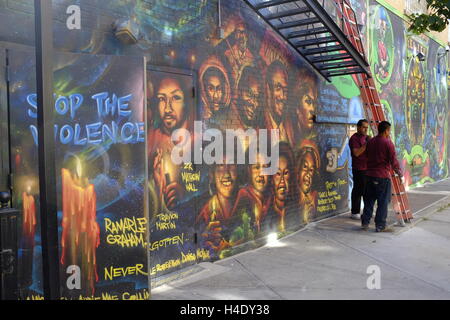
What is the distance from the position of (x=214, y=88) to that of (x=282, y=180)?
7.62ft

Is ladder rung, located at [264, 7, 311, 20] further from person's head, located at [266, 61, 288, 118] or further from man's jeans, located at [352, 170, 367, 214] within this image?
man's jeans, located at [352, 170, 367, 214]

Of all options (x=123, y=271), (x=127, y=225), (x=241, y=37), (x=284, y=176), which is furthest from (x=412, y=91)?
(x=123, y=271)

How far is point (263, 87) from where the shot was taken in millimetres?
6789

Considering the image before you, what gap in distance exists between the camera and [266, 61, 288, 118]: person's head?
696cm

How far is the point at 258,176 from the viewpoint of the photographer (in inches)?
263

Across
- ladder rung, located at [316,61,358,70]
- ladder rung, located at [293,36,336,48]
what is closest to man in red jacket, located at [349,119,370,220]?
ladder rung, located at [316,61,358,70]

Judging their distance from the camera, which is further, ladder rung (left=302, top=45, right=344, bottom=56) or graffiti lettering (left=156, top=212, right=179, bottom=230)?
ladder rung (left=302, top=45, right=344, bottom=56)

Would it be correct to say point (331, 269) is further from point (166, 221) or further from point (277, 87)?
point (277, 87)

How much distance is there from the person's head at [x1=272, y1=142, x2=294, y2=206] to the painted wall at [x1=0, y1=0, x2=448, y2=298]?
2 cm

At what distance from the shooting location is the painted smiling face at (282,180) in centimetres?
712

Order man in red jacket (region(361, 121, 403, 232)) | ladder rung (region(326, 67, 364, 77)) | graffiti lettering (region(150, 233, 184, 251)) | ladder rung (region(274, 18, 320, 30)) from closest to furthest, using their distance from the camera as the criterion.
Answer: graffiti lettering (region(150, 233, 184, 251)), ladder rung (region(274, 18, 320, 30)), man in red jacket (region(361, 121, 403, 232)), ladder rung (region(326, 67, 364, 77))
